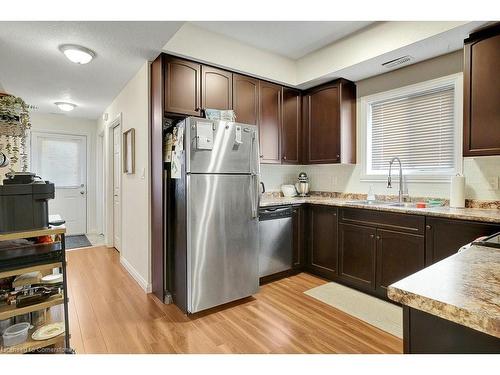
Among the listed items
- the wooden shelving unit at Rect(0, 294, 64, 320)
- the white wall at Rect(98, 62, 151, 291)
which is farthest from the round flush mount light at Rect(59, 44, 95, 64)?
the wooden shelving unit at Rect(0, 294, 64, 320)

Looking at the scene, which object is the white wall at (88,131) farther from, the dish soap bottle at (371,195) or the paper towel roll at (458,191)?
the paper towel roll at (458,191)

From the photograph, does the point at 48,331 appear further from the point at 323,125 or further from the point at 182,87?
the point at 323,125

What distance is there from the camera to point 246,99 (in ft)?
10.4

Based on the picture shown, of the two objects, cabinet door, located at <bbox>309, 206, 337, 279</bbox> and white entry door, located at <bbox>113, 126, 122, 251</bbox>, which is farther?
white entry door, located at <bbox>113, 126, 122, 251</bbox>

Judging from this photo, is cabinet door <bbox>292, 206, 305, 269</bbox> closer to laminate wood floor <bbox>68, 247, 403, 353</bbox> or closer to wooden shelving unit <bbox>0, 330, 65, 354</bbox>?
laminate wood floor <bbox>68, 247, 403, 353</bbox>

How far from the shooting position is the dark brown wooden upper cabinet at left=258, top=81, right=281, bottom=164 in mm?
3324

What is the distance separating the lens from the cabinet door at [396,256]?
92.0 inches

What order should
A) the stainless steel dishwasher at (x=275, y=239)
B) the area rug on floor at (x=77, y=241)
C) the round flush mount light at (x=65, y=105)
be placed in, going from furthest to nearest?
the area rug on floor at (x=77, y=241), the round flush mount light at (x=65, y=105), the stainless steel dishwasher at (x=275, y=239)

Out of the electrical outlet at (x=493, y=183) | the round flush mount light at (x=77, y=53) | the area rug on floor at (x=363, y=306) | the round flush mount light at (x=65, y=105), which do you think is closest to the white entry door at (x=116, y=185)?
the round flush mount light at (x=65, y=105)

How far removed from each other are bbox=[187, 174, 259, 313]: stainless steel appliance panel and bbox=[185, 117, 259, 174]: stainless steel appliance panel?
0.08 m

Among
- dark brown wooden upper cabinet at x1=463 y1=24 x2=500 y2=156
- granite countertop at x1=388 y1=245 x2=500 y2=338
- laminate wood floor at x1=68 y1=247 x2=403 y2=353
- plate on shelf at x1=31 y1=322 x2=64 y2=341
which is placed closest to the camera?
granite countertop at x1=388 y1=245 x2=500 y2=338

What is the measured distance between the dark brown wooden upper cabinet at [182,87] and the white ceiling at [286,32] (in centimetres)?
43
